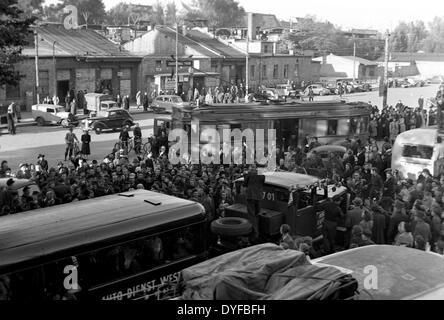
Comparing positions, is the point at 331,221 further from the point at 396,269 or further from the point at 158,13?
the point at 158,13

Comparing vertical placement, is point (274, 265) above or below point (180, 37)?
below

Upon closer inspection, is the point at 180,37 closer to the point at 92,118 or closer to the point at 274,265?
the point at 92,118

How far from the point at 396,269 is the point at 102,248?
389 cm

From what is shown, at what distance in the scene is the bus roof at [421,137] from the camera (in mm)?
19875

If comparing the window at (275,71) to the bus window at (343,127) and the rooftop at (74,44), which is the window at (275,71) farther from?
the bus window at (343,127)

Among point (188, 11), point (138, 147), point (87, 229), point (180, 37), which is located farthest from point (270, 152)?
Answer: point (188, 11)

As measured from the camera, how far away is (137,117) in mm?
40938

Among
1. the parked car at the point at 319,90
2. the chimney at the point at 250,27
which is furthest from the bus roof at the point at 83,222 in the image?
the chimney at the point at 250,27

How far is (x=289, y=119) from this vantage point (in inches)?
985

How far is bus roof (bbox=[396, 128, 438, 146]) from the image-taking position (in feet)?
65.2

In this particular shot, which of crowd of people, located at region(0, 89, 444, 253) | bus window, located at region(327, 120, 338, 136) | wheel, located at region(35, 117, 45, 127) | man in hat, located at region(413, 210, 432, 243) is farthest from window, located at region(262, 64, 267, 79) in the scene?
man in hat, located at region(413, 210, 432, 243)

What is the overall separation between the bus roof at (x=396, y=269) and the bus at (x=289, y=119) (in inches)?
622

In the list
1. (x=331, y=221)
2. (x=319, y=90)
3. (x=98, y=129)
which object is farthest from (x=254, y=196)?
(x=319, y=90)
